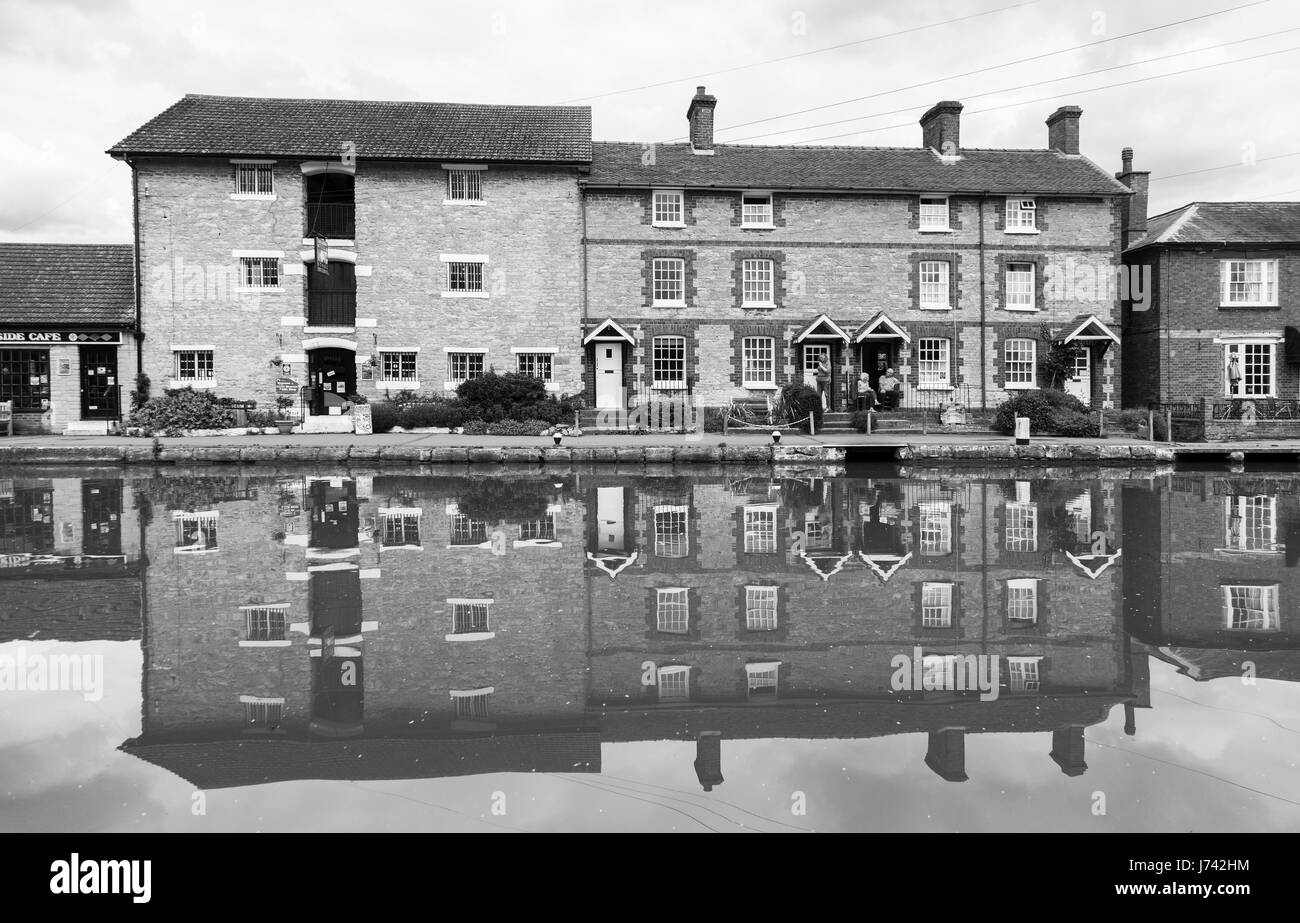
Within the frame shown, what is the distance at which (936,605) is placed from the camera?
753cm

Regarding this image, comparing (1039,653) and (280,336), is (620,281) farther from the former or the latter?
(1039,653)

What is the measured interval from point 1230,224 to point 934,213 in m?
9.88

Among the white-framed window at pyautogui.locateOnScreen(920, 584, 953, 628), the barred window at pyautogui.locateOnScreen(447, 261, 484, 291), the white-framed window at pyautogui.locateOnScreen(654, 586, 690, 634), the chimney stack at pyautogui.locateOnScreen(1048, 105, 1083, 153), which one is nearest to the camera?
the white-framed window at pyautogui.locateOnScreen(654, 586, 690, 634)

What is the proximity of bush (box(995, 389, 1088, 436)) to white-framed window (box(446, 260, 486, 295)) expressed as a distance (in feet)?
52.3

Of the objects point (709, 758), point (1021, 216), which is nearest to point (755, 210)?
point (1021, 216)

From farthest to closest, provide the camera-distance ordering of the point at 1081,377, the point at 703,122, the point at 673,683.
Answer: the point at 703,122, the point at 1081,377, the point at 673,683

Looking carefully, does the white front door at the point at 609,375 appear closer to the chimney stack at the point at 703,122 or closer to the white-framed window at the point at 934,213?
the chimney stack at the point at 703,122

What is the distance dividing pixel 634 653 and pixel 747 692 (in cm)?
102

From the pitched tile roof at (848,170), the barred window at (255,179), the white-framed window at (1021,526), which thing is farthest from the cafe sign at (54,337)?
the white-framed window at (1021,526)

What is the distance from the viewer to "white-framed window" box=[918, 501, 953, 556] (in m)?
10.1

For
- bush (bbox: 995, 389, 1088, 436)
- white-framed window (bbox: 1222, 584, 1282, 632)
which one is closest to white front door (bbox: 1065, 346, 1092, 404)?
bush (bbox: 995, 389, 1088, 436)

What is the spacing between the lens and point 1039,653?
20.5 ft

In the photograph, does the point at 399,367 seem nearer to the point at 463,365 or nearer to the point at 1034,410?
the point at 463,365

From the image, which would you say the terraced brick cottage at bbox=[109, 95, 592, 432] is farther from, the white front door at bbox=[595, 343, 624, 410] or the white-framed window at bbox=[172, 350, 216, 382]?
the white front door at bbox=[595, 343, 624, 410]
